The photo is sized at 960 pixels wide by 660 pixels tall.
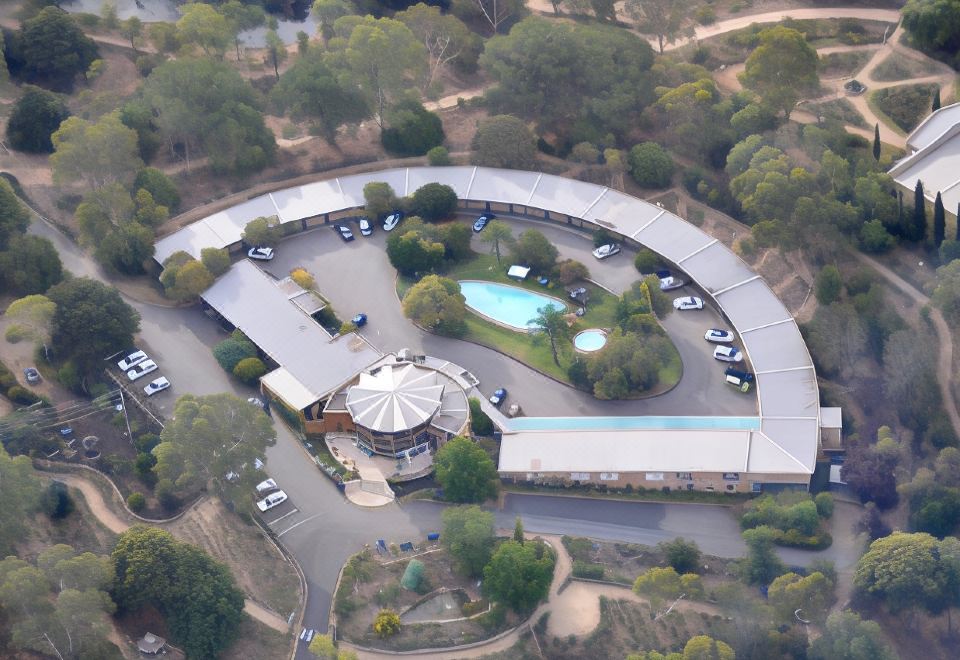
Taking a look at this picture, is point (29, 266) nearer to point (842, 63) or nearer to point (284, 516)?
point (284, 516)

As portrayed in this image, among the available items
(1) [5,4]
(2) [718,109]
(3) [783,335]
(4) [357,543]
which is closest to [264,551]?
(4) [357,543]

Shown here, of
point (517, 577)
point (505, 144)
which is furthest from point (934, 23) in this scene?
point (517, 577)

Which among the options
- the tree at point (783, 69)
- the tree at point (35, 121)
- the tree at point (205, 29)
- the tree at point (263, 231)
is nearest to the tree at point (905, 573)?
the tree at point (783, 69)

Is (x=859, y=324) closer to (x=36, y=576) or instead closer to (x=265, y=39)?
(x=36, y=576)

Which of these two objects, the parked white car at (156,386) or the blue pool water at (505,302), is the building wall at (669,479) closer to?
the blue pool water at (505,302)

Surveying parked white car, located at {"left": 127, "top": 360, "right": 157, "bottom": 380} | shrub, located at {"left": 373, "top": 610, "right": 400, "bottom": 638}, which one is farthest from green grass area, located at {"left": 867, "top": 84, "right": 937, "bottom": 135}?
parked white car, located at {"left": 127, "top": 360, "right": 157, "bottom": 380}

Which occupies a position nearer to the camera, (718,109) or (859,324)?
(859,324)
